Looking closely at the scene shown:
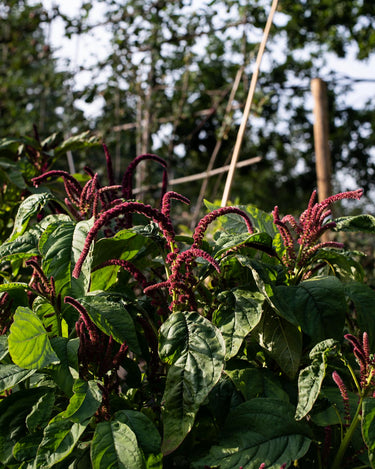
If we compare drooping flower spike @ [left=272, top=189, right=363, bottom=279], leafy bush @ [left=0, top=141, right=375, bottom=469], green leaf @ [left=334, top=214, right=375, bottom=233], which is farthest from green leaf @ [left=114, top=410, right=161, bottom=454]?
green leaf @ [left=334, top=214, right=375, bottom=233]

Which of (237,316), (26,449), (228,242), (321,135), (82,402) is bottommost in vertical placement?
(26,449)

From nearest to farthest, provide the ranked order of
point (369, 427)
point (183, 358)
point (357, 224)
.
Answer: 1. point (369, 427)
2. point (183, 358)
3. point (357, 224)

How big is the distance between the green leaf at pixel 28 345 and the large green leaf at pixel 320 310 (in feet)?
1.34

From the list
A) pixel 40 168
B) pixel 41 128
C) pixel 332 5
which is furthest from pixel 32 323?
pixel 332 5

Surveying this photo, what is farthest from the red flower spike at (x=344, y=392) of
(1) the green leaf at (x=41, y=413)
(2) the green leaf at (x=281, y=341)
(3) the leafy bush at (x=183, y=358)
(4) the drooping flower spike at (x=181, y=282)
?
(1) the green leaf at (x=41, y=413)

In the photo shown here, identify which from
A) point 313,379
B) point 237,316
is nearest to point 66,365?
point 237,316

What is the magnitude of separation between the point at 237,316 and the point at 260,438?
0.20 m

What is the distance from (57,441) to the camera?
0.74 m

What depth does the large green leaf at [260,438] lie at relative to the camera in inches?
29.4

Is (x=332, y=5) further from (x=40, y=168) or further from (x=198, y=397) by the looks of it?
(x=198, y=397)

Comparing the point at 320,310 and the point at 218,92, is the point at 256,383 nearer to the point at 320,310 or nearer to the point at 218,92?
the point at 320,310

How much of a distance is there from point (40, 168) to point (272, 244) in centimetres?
86

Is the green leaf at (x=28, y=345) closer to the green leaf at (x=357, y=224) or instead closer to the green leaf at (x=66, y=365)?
the green leaf at (x=66, y=365)

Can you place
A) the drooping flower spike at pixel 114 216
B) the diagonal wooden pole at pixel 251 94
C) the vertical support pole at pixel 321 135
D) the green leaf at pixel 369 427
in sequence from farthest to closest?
the vertical support pole at pixel 321 135, the diagonal wooden pole at pixel 251 94, the drooping flower spike at pixel 114 216, the green leaf at pixel 369 427
